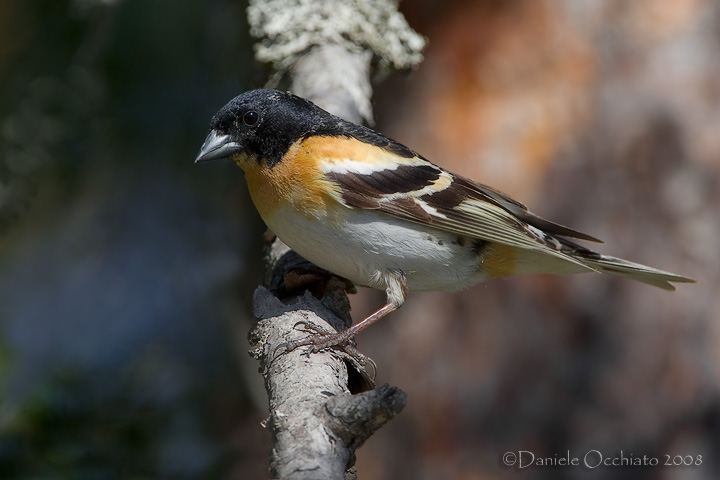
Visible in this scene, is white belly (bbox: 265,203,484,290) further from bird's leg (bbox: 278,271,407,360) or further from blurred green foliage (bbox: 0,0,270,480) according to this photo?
blurred green foliage (bbox: 0,0,270,480)

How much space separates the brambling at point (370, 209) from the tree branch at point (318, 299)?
252 mm

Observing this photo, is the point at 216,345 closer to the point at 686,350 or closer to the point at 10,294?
the point at 10,294

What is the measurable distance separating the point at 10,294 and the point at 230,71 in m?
2.77

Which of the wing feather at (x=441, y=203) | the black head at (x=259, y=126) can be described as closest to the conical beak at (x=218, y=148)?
the black head at (x=259, y=126)

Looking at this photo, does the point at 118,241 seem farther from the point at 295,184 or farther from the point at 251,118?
the point at 295,184

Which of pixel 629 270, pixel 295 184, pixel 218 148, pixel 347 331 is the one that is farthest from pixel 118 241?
pixel 629 270

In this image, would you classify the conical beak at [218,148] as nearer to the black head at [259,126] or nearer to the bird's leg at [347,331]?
the black head at [259,126]

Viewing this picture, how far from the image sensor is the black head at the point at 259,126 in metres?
3.78

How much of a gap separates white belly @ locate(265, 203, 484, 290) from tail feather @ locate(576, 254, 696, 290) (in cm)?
73

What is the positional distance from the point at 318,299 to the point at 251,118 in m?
1.04

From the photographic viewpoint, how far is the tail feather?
3.97 meters

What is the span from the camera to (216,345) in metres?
6.31

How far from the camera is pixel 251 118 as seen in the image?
149 inches

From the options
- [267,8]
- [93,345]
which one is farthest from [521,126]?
[93,345]
